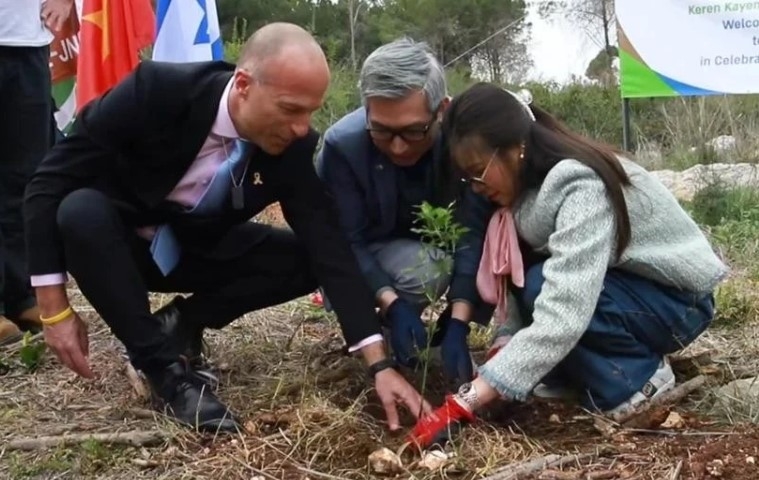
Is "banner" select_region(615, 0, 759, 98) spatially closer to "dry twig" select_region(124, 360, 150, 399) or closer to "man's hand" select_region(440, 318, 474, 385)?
"man's hand" select_region(440, 318, 474, 385)

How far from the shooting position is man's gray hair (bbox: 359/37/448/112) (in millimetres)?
2641

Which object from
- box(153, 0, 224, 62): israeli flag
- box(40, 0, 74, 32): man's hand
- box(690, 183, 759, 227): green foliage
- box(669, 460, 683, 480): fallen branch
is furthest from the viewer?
box(690, 183, 759, 227): green foliage

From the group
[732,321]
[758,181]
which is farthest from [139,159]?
[758,181]

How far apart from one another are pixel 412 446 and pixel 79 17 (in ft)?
10.9

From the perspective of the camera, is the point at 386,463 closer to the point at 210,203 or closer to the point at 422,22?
the point at 210,203

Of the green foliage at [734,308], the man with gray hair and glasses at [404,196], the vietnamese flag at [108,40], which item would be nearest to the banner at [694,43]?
the vietnamese flag at [108,40]

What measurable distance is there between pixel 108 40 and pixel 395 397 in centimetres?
293

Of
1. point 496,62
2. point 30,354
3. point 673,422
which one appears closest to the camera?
point 673,422

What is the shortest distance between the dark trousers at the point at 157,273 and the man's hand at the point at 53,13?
1.28 meters

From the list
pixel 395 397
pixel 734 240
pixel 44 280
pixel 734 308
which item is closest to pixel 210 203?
pixel 44 280

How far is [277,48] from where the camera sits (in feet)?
8.00

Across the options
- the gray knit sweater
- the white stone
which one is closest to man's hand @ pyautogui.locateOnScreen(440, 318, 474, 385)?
the gray knit sweater

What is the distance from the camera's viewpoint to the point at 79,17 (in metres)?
4.99

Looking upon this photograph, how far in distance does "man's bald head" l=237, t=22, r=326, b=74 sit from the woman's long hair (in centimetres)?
35
